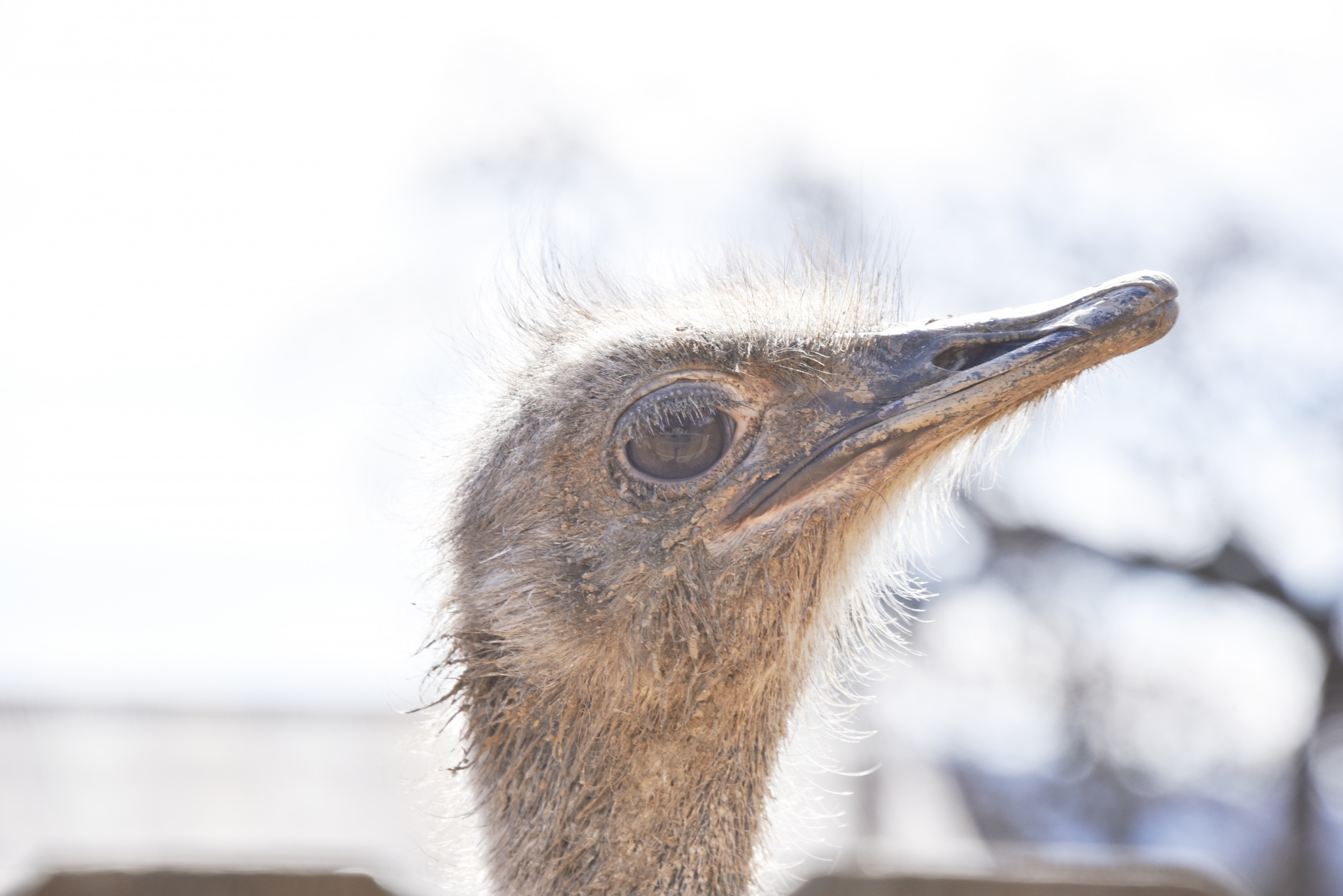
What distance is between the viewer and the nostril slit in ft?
5.02

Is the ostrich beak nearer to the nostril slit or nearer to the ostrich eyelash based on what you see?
the nostril slit

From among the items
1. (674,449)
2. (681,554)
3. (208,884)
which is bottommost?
(208,884)

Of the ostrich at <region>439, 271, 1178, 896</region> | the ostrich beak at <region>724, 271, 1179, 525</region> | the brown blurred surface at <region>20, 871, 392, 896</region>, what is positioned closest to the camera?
the ostrich beak at <region>724, 271, 1179, 525</region>

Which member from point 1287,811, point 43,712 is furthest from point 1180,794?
point 43,712

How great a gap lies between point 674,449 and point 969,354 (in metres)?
0.45

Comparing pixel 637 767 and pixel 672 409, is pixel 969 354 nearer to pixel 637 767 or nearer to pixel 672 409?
pixel 672 409

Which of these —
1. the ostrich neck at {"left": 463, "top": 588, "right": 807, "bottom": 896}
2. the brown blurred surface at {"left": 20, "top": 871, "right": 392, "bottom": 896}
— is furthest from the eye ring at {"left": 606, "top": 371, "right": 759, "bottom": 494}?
the brown blurred surface at {"left": 20, "top": 871, "right": 392, "bottom": 896}

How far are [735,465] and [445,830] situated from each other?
0.95m

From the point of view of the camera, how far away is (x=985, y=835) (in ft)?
21.3

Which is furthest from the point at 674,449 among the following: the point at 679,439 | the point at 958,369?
the point at 958,369

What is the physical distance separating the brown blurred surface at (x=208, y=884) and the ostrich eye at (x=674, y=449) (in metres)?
2.01

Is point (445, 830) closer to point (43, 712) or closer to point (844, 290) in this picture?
point (844, 290)

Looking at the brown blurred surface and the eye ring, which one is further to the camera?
the brown blurred surface

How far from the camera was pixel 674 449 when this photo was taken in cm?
162
